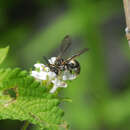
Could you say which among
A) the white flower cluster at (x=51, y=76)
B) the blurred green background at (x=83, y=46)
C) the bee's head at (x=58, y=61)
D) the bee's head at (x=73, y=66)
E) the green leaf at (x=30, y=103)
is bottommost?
the green leaf at (x=30, y=103)

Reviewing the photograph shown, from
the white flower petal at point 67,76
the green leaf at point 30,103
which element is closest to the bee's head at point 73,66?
the white flower petal at point 67,76

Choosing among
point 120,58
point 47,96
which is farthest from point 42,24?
point 47,96

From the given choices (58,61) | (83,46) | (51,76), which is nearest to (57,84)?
(51,76)

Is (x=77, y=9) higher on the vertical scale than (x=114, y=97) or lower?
higher

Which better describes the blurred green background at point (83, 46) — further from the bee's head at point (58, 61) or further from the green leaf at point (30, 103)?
the green leaf at point (30, 103)

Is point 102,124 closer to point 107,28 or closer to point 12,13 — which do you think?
point 107,28

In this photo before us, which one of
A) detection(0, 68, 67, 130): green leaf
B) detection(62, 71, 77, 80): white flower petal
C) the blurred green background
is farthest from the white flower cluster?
the blurred green background
